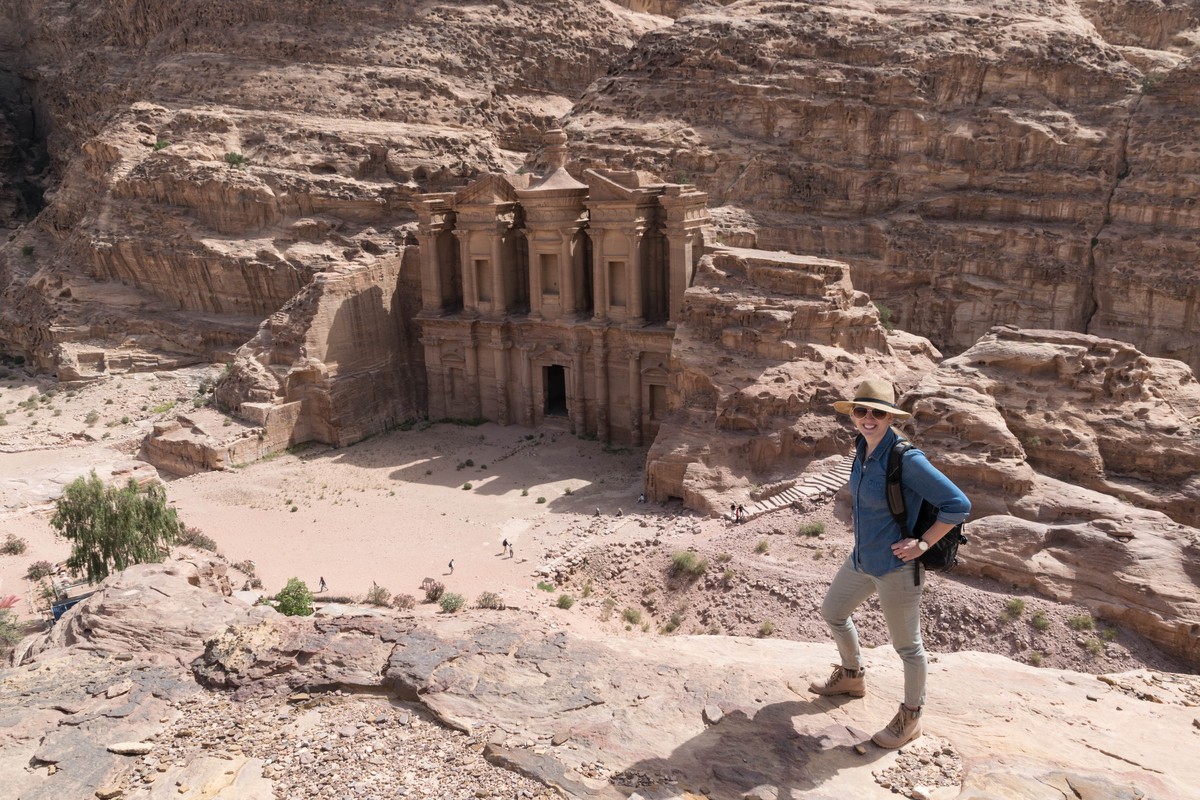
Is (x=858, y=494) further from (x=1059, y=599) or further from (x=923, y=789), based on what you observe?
(x=1059, y=599)

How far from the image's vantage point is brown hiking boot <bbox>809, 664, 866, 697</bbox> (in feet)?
29.7

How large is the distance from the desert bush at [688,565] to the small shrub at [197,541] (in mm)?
12333

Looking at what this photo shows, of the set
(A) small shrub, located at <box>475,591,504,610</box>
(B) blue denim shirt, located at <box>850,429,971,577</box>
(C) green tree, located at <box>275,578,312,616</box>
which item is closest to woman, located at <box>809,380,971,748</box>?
(B) blue denim shirt, located at <box>850,429,971,577</box>

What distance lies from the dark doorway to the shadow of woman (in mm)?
27946

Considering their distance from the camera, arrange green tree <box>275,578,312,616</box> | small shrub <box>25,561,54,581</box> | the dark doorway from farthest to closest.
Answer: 1. the dark doorway
2. small shrub <box>25,561,54,581</box>
3. green tree <box>275,578,312,616</box>

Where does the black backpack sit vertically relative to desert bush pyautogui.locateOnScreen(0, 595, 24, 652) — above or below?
above

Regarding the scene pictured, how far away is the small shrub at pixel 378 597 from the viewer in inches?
819

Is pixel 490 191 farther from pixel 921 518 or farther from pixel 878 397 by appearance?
pixel 921 518

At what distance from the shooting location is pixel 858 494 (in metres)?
8.71

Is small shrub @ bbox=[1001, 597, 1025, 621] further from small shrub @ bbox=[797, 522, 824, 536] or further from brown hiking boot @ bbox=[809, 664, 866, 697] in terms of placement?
brown hiking boot @ bbox=[809, 664, 866, 697]

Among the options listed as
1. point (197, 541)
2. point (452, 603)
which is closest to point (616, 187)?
point (197, 541)

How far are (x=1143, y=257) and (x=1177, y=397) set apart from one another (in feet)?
56.8

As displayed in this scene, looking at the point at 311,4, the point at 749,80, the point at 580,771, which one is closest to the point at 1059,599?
the point at 580,771

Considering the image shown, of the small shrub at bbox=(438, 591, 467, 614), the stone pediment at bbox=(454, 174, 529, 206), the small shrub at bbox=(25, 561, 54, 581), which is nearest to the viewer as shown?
the small shrub at bbox=(438, 591, 467, 614)
